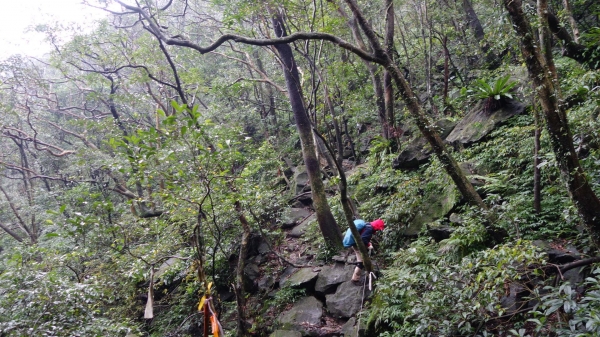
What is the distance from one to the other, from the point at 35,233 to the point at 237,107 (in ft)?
39.1

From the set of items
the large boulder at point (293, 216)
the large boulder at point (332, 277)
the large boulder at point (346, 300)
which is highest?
the large boulder at point (293, 216)

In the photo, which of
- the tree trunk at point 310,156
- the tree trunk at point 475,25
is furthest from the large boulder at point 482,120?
the tree trunk at point 475,25

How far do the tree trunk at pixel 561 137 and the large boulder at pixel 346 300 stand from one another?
4.04m

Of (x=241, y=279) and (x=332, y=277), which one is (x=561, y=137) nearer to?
(x=332, y=277)

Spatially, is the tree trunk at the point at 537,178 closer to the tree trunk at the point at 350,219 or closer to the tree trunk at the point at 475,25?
the tree trunk at the point at 350,219

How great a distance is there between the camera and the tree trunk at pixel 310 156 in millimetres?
8914

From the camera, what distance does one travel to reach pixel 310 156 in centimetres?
919

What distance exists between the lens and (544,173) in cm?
593

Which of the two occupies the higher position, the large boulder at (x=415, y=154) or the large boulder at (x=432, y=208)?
the large boulder at (x=415, y=154)

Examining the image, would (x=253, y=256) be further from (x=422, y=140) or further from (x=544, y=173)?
(x=544, y=173)

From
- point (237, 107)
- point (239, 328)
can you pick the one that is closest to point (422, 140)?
point (239, 328)

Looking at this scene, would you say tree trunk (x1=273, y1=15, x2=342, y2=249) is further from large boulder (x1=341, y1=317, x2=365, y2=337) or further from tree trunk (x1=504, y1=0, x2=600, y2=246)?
tree trunk (x1=504, y1=0, x2=600, y2=246)

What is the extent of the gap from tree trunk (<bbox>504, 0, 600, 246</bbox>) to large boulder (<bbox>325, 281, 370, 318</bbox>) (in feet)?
13.2

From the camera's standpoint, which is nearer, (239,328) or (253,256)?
(239,328)
